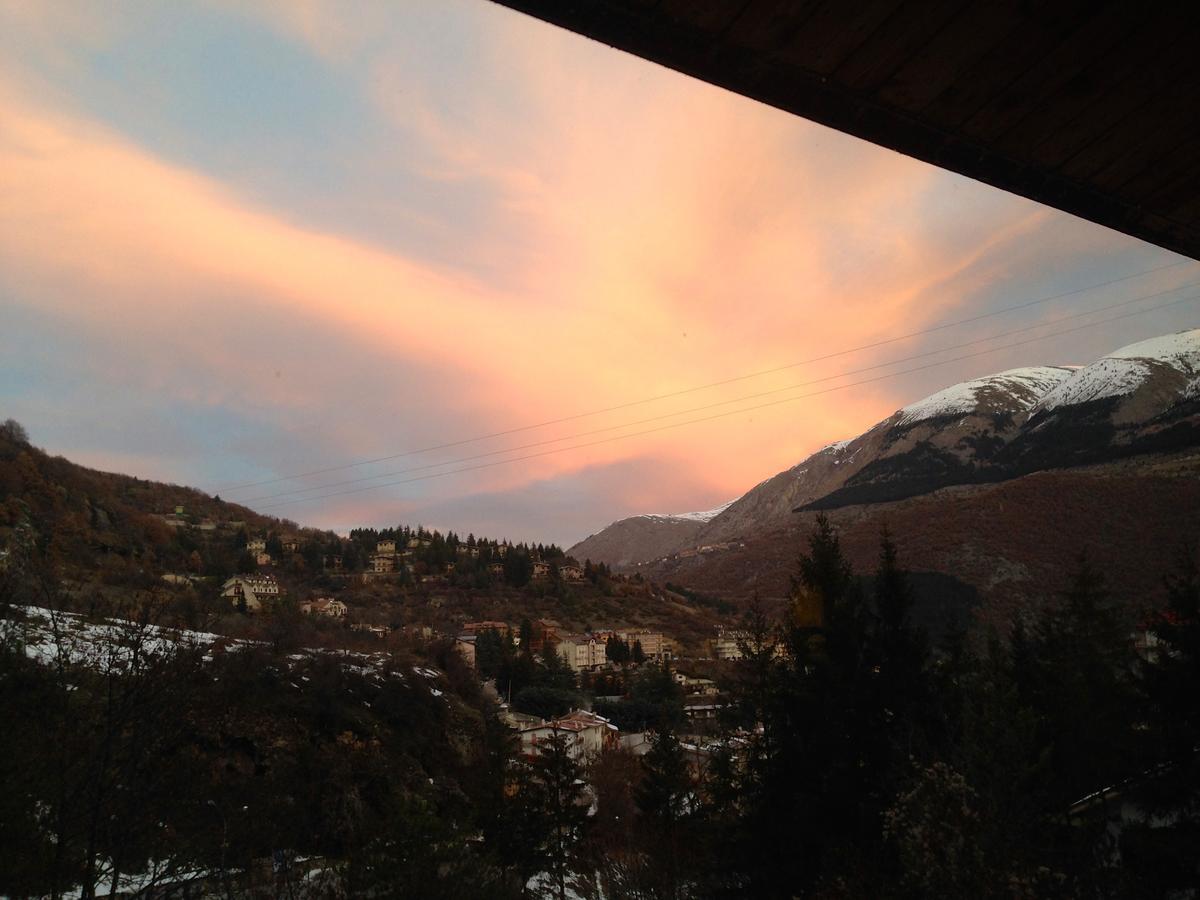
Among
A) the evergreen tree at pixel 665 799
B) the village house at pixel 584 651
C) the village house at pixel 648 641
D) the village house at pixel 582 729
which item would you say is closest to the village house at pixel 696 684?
the village house at pixel 584 651

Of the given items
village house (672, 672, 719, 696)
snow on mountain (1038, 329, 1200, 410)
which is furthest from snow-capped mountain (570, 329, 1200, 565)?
village house (672, 672, 719, 696)

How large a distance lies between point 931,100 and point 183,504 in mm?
127377

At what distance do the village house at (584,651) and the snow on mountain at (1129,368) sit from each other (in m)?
120

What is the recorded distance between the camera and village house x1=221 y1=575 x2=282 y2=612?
6575cm

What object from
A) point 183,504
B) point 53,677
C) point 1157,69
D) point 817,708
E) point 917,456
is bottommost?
point 817,708

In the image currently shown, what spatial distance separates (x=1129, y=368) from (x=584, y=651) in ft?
488

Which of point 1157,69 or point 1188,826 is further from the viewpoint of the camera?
point 1188,826

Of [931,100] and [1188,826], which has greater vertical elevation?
[931,100]

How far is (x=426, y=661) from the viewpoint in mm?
40250

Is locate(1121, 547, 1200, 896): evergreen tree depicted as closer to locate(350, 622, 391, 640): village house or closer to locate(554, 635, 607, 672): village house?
locate(350, 622, 391, 640): village house

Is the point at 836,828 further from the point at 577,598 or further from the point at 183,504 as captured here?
the point at 183,504

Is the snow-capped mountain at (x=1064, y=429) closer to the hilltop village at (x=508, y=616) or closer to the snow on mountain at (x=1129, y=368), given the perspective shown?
the snow on mountain at (x=1129, y=368)

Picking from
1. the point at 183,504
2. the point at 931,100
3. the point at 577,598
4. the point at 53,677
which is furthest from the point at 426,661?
the point at 183,504

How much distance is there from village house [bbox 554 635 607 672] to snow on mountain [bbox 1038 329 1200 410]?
4714 inches
